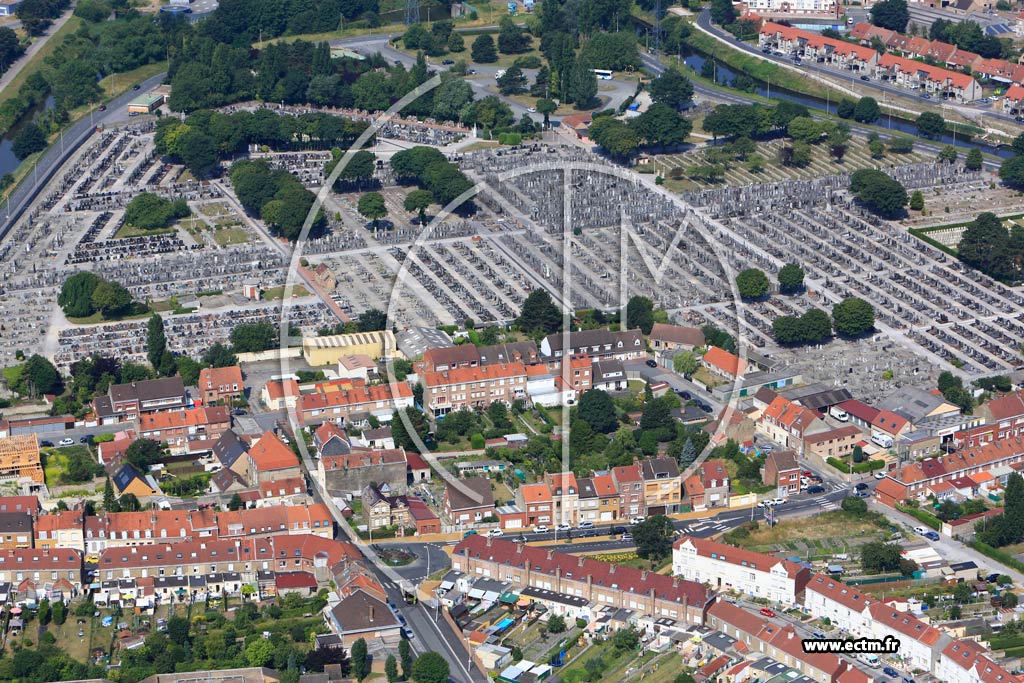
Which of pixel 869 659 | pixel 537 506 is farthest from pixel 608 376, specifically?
pixel 869 659

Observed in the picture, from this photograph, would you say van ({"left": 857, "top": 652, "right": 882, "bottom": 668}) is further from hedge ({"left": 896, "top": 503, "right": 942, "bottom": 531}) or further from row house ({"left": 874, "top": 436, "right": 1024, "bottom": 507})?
row house ({"left": 874, "top": 436, "right": 1024, "bottom": 507})

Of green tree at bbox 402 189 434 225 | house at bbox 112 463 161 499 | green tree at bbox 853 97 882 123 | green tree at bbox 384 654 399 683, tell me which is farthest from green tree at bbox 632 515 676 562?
green tree at bbox 853 97 882 123

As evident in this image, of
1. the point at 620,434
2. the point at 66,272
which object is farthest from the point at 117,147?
the point at 620,434

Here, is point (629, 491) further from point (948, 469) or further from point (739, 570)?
point (948, 469)

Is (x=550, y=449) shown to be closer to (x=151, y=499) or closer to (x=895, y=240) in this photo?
(x=151, y=499)

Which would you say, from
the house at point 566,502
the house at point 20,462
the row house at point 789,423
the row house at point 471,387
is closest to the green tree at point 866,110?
the row house at point 789,423
